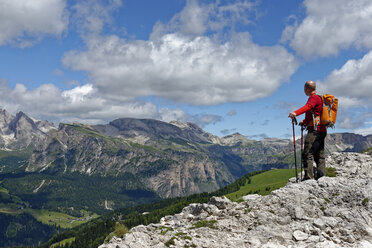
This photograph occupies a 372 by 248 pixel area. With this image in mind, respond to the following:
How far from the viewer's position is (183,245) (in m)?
16.1

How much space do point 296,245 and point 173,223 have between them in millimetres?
9930

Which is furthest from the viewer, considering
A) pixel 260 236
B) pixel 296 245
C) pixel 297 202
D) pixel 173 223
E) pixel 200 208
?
pixel 200 208

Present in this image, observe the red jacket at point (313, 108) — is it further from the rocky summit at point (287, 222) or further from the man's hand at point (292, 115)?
the rocky summit at point (287, 222)

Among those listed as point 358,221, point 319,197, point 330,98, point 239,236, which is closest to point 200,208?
point 239,236

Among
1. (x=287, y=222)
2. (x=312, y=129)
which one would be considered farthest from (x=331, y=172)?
(x=287, y=222)

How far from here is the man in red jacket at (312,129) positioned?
20.7m

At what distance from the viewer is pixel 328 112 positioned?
824 inches

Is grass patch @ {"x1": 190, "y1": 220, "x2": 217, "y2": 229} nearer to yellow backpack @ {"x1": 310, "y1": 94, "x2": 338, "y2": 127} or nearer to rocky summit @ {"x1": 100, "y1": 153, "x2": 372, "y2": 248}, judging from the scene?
rocky summit @ {"x1": 100, "y1": 153, "x2": 372, "y2": 248}

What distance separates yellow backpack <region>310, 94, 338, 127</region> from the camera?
68.2ft

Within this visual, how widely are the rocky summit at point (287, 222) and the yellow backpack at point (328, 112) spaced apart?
4.18m

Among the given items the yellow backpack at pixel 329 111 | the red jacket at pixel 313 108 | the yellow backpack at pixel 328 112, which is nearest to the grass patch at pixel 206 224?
the red jacket at pixel 313 108

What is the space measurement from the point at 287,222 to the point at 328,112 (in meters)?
8.35

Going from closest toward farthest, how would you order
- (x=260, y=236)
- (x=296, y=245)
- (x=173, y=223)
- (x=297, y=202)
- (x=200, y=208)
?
1. (x=296, y=245)
2. (x=260, y=236)
3. (x=297, y=202)
4. (x=173, y=223)
5. (x=200, y=208)

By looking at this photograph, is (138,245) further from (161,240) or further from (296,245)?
(296,245)
